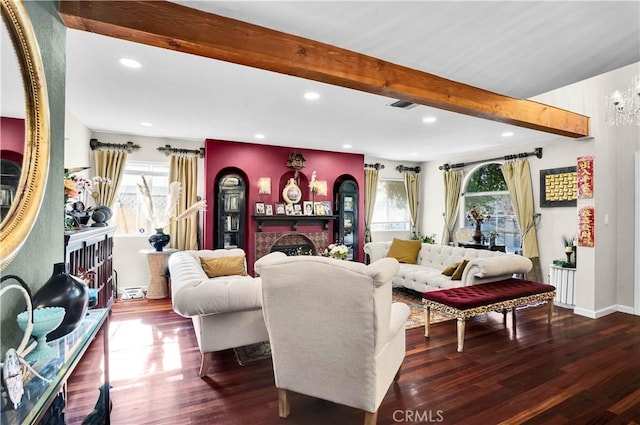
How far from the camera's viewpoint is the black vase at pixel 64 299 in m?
1.37

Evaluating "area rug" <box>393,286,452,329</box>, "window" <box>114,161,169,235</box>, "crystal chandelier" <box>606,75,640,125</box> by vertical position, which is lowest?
"area rug" <box>393,286,452,329</box>

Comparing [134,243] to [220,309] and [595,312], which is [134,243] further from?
[595,312]

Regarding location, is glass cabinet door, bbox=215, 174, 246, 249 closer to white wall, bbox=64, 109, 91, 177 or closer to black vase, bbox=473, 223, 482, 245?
white wall, bbox=64, 109, 91, 177

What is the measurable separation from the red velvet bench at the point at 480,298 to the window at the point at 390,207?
12.6 ft

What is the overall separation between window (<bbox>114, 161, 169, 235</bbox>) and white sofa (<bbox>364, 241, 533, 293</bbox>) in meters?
3.89

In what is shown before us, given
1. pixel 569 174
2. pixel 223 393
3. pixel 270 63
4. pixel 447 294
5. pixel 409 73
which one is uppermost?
pixel 409 73

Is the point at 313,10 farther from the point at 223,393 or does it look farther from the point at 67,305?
the point at 223,393

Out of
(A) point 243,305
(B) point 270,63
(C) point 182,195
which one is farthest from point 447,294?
(C) point 182,195

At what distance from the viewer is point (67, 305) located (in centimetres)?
140

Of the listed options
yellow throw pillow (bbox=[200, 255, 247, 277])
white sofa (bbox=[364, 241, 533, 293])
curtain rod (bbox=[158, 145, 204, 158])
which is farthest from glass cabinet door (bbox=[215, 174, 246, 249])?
white sofa (bbox=[364, 241, 533, 293])

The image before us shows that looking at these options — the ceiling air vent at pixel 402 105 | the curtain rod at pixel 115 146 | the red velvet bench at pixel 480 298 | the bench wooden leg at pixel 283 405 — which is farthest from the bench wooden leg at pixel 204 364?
the curtain rod at pixel 115 146

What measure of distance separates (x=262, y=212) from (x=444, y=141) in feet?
11.5

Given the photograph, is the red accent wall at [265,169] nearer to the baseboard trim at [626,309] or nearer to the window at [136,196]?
the window at [136,196]

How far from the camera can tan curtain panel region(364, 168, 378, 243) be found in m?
7.24
